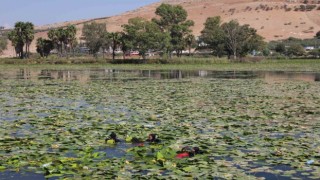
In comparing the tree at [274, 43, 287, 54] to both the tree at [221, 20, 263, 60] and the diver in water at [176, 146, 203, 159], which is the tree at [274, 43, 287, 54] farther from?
the diver in water at [176, 146, 203, 159]

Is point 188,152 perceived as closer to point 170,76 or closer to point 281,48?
point 170,76

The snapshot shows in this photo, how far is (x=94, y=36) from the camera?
132750 millimetres

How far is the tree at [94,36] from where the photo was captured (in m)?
130

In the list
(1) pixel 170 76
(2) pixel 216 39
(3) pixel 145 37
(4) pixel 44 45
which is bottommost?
(1) pixel 170 76

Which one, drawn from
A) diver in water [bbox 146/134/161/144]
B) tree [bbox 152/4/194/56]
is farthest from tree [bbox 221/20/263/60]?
diver in water [bbox 146/134/161/144]

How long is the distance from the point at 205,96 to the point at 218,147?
46.0 feet

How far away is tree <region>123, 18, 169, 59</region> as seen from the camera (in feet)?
323

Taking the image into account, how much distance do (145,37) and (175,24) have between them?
16074 mm

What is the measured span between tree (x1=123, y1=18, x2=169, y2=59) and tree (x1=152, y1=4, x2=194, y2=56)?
7.08 metres

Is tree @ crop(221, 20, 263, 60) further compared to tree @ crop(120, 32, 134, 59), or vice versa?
tree @ crop(221, 20, 263, 60)

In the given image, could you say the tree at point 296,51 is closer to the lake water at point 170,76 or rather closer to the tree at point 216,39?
the tree at point 216,39

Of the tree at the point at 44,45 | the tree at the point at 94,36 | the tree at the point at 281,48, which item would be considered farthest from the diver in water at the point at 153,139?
the tree at the point at 94,36

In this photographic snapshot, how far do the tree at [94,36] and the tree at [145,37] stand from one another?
1115 inches

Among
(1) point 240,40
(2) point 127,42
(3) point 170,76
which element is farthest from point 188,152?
(1) point 240,40
